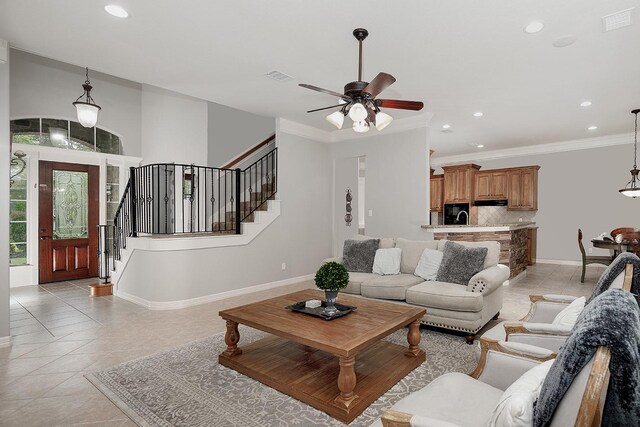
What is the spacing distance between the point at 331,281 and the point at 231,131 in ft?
20.2

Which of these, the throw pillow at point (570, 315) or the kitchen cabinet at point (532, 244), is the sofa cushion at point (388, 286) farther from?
the kitchen cabinet at point (532, 244)

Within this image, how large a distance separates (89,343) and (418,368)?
322 centimetres

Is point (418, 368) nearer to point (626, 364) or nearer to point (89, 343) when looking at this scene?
point (626, 364)

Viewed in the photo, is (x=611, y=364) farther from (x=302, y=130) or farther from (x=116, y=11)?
(x=302, y=130)

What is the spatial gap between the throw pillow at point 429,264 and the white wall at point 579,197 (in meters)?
6.15

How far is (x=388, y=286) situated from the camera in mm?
3926

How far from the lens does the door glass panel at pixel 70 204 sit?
6.53 metres

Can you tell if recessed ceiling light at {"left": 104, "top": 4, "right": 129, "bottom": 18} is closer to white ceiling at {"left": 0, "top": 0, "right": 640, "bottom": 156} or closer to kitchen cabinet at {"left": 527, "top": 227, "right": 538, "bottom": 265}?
white ceiling at {"left": 0, "top": 0, "right": 640, "bottom": 156}

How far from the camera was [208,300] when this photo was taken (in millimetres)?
5055

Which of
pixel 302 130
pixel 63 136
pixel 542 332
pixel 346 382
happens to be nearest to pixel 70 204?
pixel 63 136

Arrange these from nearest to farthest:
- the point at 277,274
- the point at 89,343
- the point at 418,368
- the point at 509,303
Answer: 1. the point at 418,368
2. the point at 89,343
3. the point at 509,303
4. the point at 277,274

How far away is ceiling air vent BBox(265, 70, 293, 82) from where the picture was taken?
417 centimetres

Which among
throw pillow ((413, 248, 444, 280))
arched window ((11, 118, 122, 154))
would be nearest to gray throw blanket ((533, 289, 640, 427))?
throw pillow ((413, 248, 444, 280))

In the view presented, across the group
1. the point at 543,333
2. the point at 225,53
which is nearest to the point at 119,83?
the point at 225,53
